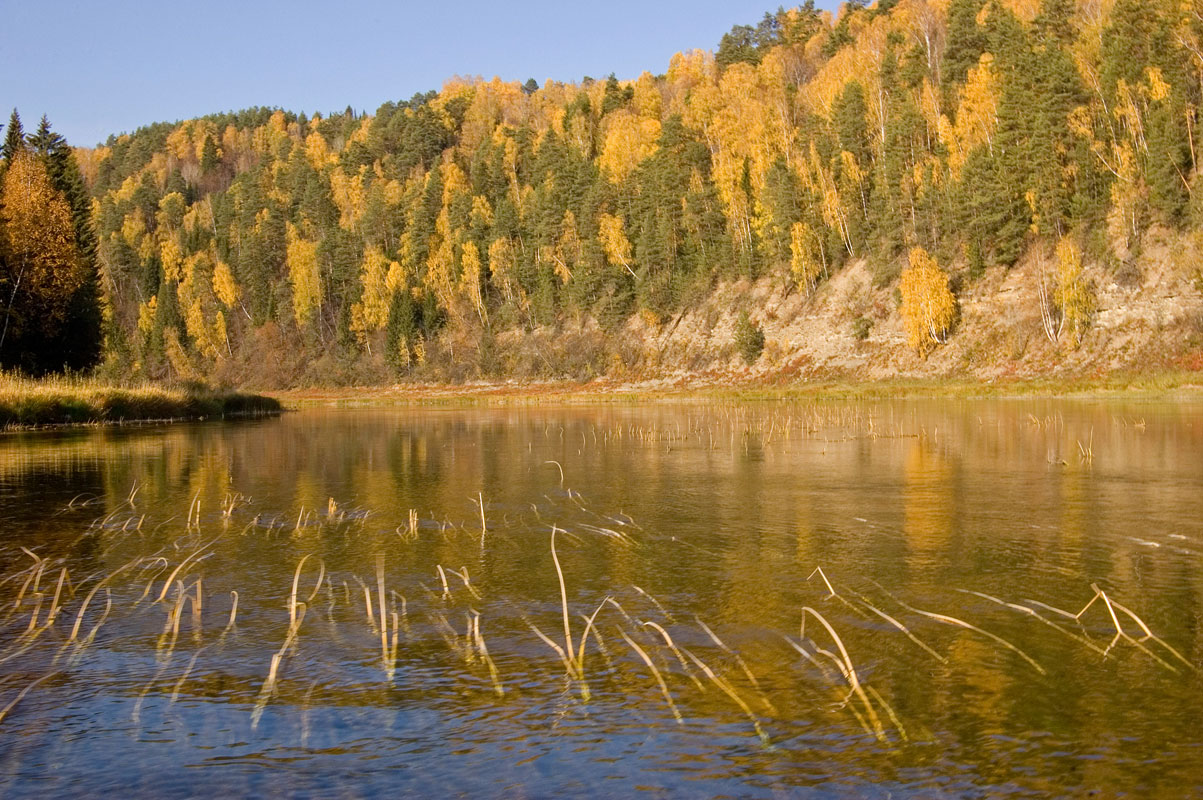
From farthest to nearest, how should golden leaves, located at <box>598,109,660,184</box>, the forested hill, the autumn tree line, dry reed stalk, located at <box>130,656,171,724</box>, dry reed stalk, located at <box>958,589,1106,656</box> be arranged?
golden leaves, located at <box>598,109,660,184</box>
the forested hill
the autumn tree line
dry reed stalk, located at <box>958,589,1106,656</box>
dry reed stalk, located at <box>130,656,171,724</box>

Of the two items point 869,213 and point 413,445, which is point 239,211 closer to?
point 869,213

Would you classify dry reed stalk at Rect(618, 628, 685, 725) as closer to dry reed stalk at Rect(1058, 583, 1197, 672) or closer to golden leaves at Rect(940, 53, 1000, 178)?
dry reed stalk at Rect(1058, 583, 1197, 672)

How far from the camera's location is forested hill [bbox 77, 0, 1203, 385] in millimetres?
69562

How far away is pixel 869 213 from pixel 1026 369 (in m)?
25.0

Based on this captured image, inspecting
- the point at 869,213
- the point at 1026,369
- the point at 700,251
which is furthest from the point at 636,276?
the point at 1026,369

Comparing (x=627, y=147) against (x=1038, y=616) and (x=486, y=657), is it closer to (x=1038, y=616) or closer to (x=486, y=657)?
(x=1038, y=616)

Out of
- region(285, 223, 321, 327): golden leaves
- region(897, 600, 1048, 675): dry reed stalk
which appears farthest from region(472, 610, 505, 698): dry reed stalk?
region(285, 223, 321, 327): golden leaves

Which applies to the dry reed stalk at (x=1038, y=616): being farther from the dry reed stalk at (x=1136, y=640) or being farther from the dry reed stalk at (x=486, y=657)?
the dry reed stalk at (x=486, y=657)

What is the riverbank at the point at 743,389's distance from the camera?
Answer: 53719 mm

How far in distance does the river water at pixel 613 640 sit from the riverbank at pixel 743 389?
40.0 meters

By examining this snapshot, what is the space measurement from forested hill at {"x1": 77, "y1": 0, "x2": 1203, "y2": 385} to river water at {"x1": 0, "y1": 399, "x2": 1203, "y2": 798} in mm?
57972

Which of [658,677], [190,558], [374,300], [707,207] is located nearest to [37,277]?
Result: [190,558]

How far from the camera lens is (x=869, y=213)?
83812mm

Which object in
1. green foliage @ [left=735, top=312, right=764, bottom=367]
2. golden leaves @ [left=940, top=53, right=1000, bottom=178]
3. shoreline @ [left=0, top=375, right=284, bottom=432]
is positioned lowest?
shoreline @ [left=0, top=375, right=284, bottom=432]
